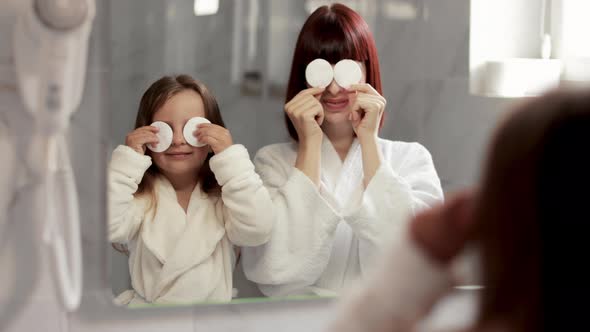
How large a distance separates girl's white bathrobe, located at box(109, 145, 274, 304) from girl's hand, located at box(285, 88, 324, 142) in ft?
0.30

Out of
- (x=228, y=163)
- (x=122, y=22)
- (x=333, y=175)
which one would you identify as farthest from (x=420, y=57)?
(x=122, y=22)

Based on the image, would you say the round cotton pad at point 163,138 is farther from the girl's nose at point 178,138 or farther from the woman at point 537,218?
the woman at point 537,218

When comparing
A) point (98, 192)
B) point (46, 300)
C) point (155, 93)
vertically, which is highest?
Answer: point (155, 93)

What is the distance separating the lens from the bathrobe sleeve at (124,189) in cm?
111

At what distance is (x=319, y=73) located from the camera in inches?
46.1

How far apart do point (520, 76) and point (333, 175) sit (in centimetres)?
35

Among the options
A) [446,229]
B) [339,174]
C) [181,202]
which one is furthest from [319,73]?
[446,229]

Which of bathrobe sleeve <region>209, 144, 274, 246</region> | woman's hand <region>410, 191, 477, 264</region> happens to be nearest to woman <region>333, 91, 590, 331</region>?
woman's hand <region>410, 191, 477, 264</region>

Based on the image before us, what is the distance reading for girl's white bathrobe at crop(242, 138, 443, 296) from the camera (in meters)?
1.17

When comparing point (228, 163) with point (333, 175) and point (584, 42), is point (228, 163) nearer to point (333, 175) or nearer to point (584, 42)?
point (333, 175)

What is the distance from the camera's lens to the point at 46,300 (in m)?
1.09

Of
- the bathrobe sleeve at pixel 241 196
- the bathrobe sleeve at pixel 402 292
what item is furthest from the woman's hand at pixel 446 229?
the bathrobe sleeve at pixel 241 196

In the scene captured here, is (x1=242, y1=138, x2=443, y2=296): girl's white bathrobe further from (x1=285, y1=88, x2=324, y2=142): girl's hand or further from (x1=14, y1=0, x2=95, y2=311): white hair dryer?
(x1=14, y1=0, x2=95, y2=311): white hair dryer

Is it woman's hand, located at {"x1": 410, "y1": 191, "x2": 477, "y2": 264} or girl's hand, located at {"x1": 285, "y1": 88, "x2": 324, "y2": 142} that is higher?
girl's hand, located at {"x1": 285, "y1": 88, "x2": 324, "y2": 142}
